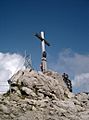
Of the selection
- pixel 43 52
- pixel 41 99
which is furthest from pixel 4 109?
pixel 43 52

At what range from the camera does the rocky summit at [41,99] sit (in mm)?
32656

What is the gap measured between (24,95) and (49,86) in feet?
17.1

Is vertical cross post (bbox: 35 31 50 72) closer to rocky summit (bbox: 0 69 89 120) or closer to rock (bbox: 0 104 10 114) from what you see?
rocky summit (bbox: 0 69 89 120)

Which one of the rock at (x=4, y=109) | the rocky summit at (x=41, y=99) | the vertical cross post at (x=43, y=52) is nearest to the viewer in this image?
the rock at (x=4, y=109)

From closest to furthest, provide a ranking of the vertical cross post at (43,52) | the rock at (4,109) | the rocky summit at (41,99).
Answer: the rock at (4,109) < the rocky summit at (41,99) < the vertical cross post at (43,52)

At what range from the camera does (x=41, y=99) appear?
3859cm

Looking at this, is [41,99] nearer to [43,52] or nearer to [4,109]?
[4,109]

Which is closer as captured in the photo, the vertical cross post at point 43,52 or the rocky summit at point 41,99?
the rocky summit at point 41,99

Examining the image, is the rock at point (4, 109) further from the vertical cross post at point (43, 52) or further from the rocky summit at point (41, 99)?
the vertical cross post at point (43, 52)

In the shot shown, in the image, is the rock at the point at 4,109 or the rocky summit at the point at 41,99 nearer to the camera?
the rock at the point at 4,109

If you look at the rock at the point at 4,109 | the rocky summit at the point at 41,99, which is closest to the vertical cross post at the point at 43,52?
the rocky summit at the point at 41,99

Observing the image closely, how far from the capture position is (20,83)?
40781 millimetres

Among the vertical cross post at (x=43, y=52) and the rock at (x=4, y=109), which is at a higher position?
the vertical cross post at (x=43, y=52)

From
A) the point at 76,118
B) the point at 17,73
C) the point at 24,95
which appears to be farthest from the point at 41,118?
the point at 17,73
